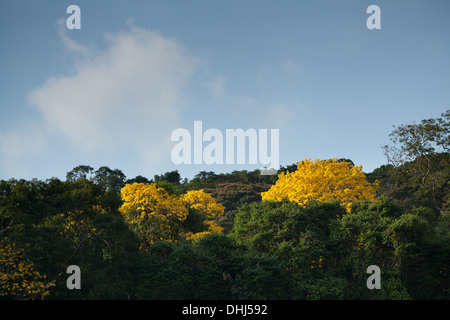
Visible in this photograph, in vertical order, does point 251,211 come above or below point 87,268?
above

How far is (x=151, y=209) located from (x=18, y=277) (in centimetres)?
943

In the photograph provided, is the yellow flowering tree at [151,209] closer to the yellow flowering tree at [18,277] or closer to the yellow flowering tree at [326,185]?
the yellow flowering tree at [326,185]

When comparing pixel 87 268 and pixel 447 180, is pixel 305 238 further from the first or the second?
pixel 447 180

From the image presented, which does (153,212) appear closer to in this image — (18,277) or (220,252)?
(220,252)

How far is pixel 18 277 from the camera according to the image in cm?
1264

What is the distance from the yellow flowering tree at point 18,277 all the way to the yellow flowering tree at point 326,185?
14.3 meters

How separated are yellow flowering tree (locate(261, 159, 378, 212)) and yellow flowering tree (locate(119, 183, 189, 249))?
20.0ft

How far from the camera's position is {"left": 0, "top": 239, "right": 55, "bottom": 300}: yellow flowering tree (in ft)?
41.1

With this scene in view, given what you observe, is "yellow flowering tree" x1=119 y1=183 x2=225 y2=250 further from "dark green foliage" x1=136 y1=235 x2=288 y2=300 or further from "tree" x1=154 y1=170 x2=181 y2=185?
"tree" x1=154 y1=170 x2=181 y2=185

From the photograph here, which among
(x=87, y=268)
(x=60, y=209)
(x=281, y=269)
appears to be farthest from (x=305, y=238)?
(x=60, y=209)

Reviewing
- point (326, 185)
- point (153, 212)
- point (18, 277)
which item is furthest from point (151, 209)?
point (326, 185)
